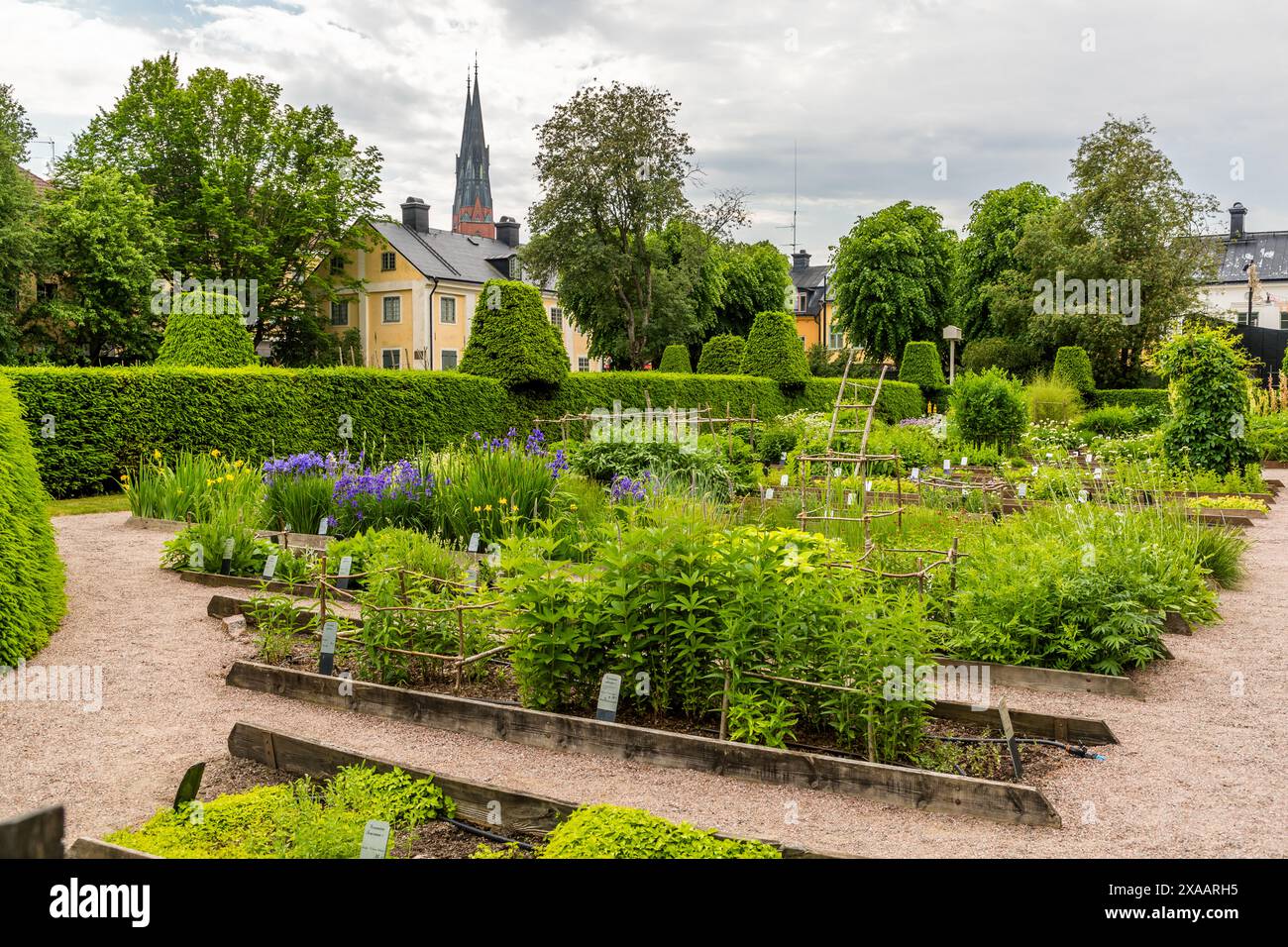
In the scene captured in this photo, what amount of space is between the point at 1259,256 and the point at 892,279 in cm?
2612

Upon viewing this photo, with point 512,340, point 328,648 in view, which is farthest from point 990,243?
point 328,648

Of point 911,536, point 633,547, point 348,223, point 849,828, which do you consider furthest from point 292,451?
point 348,223

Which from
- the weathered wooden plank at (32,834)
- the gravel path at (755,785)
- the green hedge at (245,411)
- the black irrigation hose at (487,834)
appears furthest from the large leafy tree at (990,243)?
the weathered wooden plank at (32,834)

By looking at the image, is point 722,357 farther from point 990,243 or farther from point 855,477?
point 990,243

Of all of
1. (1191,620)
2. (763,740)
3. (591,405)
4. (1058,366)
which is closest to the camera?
(763,740)

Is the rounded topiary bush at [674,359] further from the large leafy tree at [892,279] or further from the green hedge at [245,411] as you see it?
the large leafy tree at [892,279]

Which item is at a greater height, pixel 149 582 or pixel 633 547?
pixel 633 547

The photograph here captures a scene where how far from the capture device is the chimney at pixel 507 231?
49.0 metres

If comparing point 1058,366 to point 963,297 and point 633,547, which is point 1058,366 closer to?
point 963,297

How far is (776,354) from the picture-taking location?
76.1 feet

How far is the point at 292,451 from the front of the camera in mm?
13844

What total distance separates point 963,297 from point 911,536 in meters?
33.1

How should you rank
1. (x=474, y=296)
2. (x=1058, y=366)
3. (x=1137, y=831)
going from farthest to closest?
(x=474, y=296) → (x=1058, y=366) → (x=1137, y=831)

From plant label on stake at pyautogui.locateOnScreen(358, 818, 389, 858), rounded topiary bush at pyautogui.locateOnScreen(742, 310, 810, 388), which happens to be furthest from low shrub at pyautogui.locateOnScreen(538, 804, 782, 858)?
rounded topiary bush at pyautogui.locateOnScreen(742, 310, 810, 388)
